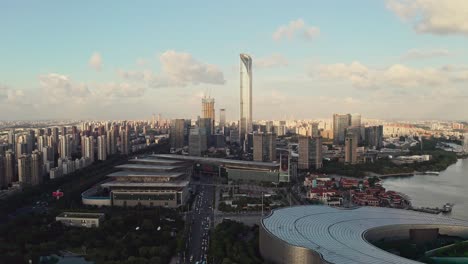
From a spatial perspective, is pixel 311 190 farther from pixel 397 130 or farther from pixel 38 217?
pixel 397 130

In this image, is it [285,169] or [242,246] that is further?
[285,169]

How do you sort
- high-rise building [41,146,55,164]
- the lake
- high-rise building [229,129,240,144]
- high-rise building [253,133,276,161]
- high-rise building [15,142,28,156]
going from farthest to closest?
high-rise building [229,129,240,144]
high-rise building [253,133,276,161]
high-rise building [15,142,28,156]
high-rise building [41,146,55,164]
the lake

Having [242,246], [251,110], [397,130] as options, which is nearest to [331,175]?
[242,246]

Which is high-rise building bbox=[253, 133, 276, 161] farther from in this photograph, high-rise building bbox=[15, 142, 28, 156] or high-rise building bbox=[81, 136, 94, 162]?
high-rise building bbox=[15, 142, 28, 156]

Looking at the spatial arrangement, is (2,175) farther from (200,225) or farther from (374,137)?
(374,137)

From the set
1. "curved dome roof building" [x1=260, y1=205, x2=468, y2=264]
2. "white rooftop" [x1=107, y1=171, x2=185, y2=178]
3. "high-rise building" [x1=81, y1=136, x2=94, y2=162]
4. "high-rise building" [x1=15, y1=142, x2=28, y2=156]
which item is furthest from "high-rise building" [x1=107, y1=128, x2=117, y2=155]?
"curved dome roof building" [x1=260, y1=205, x2=468, y2=264]

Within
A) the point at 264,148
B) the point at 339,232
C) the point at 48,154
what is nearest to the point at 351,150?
the point at 264,148

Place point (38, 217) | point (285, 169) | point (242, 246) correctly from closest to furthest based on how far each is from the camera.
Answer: point (242, 246)
point (38, 217)
point (285, 169)

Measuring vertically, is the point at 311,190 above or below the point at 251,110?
below
